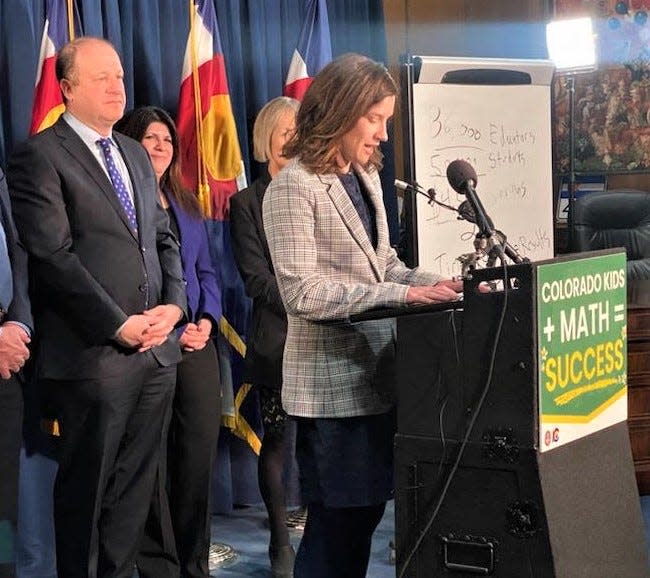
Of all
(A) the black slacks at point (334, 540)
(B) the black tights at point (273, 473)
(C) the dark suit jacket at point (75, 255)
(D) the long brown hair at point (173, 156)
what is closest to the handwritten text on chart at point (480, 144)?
(D) the long brown hair at point (173, 156)

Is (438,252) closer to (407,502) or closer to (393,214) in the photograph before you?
(393,214)

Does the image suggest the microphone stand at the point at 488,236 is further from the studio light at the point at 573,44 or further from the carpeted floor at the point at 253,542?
the studio light at the point at 573,44

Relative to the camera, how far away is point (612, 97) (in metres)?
5.89

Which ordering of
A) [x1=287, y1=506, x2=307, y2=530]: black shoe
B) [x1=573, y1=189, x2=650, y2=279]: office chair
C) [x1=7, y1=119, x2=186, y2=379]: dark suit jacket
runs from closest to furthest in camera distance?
[x1=7, y1=119, x2=186, y2=379]: dark suit jacket → [x1=287, y1=506, x2=307, y2=530]: black shoe → [x1=573, y1=189, x2=650, y2=279]: office chair

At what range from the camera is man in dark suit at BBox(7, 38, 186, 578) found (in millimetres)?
2748

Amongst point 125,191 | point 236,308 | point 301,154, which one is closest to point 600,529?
point 301,154

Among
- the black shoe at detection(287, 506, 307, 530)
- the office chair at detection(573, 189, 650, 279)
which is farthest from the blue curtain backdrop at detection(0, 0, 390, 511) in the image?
the office chair at detection(573, 189, 650, 279)

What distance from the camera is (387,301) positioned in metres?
2.10

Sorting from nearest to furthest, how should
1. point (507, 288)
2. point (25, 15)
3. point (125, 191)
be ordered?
point (507, 288)
point (125, 191)
point (25, 15)

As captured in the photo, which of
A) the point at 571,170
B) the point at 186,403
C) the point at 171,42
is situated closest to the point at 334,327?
the point at 186,403

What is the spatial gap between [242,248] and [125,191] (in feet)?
2.40

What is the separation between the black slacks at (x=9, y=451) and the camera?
279 cm

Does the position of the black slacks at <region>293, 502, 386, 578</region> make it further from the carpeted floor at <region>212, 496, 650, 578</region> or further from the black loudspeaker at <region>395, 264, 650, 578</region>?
the carpeted floor at <region>212, 496, 650, 578</region>

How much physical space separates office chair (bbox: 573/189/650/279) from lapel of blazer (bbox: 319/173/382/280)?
353 centimetres
